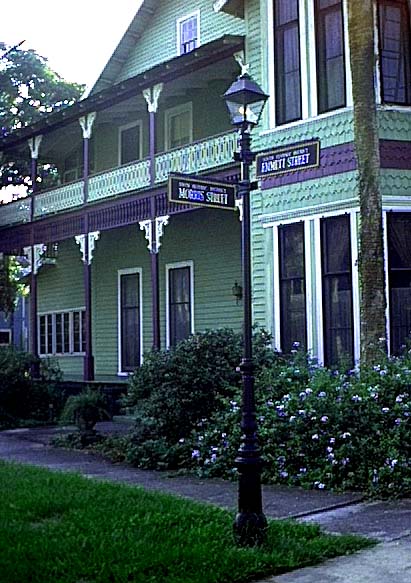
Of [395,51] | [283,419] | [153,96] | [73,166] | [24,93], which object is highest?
[24,93]

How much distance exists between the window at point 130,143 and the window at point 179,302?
11.4 feet

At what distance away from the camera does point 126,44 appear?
2395cm

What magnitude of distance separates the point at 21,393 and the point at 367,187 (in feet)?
35.5

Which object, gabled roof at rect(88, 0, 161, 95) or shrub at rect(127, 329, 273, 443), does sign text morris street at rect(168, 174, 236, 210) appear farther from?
gabled roof at rect(88, 0, 161, 95)

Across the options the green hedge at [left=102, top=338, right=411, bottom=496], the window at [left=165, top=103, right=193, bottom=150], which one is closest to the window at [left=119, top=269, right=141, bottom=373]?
the window at [left=165, top=103, right=193, bottom=150]

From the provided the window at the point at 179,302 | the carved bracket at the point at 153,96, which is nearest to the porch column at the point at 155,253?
the carved bracket at the point at 153,96

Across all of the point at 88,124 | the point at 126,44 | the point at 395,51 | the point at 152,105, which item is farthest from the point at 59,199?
the point at 395,51

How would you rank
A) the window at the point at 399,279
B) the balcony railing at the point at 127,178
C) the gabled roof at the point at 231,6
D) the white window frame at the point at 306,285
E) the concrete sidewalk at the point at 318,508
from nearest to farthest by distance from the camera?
the concrete sidewalk at the point at 318,508 < the window at the point at 399,279 < the white window frame at the point at 306,285 < the gabled roof at the point at 231,6 < the balcony railing at the point at 127,178

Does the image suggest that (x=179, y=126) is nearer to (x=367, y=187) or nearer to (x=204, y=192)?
(x=367, y=187)

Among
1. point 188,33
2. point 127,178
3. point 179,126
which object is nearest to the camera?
point 127,178

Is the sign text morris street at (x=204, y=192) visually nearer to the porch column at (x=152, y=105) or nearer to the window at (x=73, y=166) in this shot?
the porch column at (x=152, y=105)

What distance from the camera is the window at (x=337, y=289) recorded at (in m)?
14.7

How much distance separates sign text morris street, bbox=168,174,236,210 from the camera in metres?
10.9

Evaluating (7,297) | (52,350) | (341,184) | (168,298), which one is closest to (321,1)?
(341,184)
